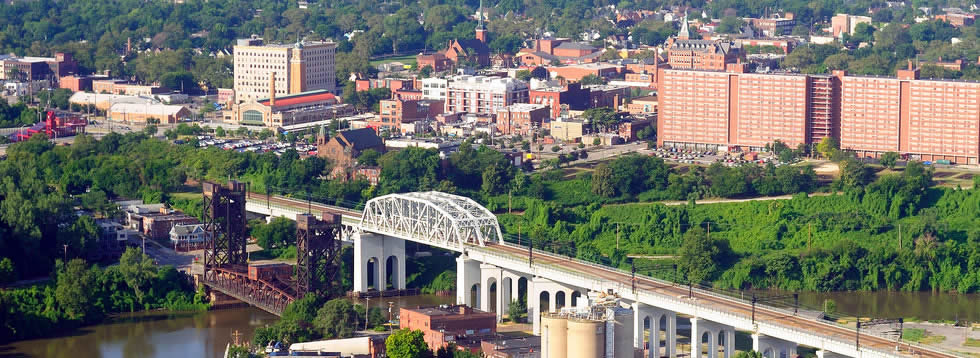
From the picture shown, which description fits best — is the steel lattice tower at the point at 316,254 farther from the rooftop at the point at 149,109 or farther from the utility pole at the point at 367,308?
the rooftop at the point at 149,109

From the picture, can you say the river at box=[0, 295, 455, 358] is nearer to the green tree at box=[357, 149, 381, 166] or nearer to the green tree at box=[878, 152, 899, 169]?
the green tree at box=[357, 149, 381, 166]

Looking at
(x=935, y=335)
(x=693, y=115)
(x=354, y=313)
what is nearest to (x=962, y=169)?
(x=693, y=115)

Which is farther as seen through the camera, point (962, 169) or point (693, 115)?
point (693, 115)

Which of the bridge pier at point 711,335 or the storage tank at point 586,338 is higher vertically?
the storage tank at point 586,338

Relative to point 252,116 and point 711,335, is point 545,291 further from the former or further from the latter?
point 252,116

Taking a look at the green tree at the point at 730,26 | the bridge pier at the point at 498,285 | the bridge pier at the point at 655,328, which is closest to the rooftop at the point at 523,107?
the bridge pier at the point at 498,285

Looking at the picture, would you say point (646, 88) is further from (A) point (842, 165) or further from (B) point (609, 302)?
(B) point (609, 302)

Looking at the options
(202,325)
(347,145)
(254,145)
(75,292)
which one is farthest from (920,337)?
(254,145)
